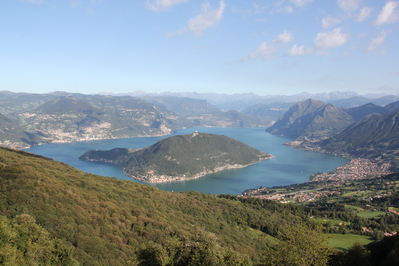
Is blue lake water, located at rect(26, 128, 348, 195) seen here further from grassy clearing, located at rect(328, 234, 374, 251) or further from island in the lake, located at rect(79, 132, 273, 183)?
grassy clearing, located at rect(328, 234, 374, 251)

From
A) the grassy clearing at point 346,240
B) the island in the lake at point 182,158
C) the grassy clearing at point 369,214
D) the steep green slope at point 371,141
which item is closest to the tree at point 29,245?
the grassy clearing at point 346,240

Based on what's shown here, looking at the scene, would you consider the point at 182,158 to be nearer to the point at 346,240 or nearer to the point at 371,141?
A: the point at 346,240

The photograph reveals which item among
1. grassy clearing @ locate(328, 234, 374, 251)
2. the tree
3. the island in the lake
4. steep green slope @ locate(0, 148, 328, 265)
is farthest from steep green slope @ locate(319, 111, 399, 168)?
the tree

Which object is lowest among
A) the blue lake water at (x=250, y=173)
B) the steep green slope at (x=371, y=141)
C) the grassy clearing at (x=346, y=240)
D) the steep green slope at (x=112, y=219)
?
the blue lake water at (x=250, y=173)

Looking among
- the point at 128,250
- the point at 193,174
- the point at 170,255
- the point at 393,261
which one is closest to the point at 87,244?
the point at 128,250

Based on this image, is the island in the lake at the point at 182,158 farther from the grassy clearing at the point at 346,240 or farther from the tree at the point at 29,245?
the tree at the point at 29,245

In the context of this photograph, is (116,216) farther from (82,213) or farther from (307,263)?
(307,263)
